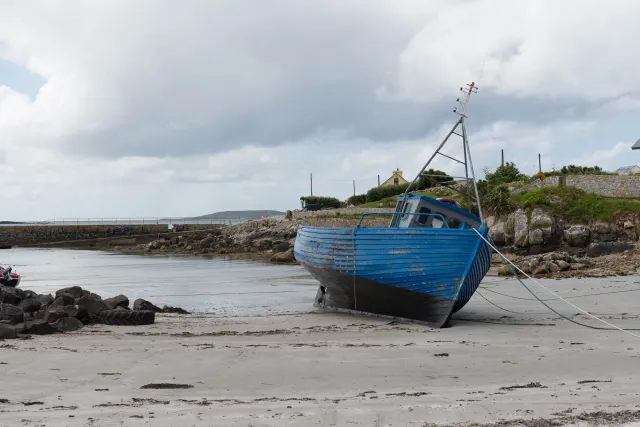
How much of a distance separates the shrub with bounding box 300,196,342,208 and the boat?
57233 mm

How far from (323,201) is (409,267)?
2429 inches

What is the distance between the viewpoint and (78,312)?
13891 millimetres

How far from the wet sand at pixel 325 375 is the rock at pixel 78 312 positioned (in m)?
0.58

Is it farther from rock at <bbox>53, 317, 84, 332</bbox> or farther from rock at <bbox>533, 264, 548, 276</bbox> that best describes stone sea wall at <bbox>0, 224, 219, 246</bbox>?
rock at <bbox>53, 317, 84, 332</bbox>

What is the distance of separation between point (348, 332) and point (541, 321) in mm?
3924

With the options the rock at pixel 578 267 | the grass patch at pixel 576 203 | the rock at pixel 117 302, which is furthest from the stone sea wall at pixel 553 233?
the rock at pixel 117 302

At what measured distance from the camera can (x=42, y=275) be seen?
109 ft

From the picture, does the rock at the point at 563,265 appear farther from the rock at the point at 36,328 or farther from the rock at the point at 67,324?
the rock at the point at 36,328

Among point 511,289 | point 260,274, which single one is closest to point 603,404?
point 511,289

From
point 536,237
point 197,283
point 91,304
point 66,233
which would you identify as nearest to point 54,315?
point 91,304

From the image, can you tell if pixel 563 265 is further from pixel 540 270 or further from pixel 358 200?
pixel 358 200

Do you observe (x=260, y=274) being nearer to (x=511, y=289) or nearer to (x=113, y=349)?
(x=511, y=289)

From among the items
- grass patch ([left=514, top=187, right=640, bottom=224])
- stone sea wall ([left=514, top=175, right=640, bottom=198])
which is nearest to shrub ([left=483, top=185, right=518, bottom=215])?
grass patch ([left=514, top=187, right=640, bottom=224])

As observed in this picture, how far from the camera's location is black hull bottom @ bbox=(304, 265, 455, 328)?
1345cm
